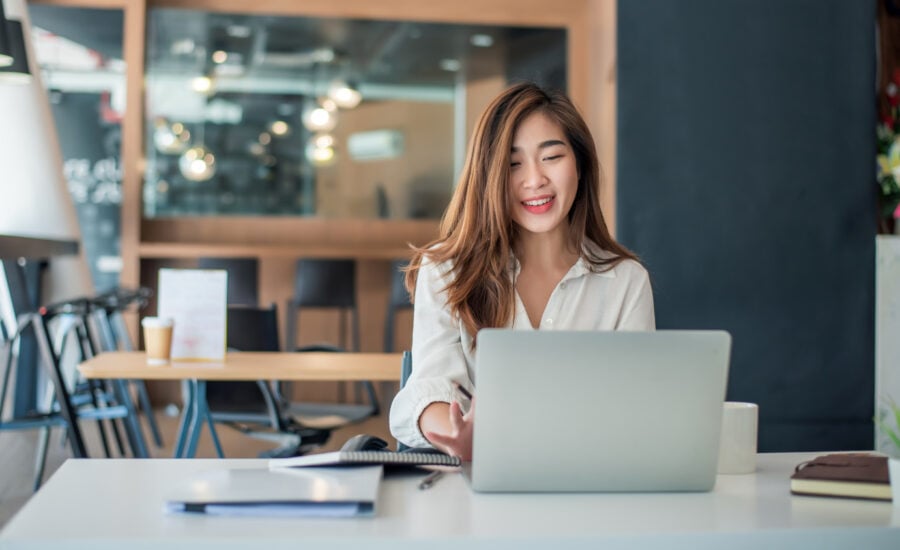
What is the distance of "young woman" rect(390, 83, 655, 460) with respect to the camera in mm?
1958

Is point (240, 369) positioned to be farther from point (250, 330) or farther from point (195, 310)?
point (250, 330)

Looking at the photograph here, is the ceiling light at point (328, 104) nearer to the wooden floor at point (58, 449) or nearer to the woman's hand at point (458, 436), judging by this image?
the wooden floor at point (58, 449)

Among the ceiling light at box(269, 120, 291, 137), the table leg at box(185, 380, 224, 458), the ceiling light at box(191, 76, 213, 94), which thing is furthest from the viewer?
the ceiling light at box(269, 120, 291, 137)

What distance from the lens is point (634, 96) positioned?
384 centimetres

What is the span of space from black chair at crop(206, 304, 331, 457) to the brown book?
8.16ft

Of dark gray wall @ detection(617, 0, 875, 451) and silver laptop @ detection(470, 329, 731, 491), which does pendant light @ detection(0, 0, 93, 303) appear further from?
silver laptop @ detection(470, 329, 731, 491)

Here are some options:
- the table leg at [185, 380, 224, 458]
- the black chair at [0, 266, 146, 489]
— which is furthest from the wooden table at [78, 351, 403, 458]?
the black chair at [0, 266, 146, 489]

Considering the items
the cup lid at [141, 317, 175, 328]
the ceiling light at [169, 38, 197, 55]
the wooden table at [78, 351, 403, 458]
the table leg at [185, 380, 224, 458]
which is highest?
the ceiling light at [169, 38, 197, 55]

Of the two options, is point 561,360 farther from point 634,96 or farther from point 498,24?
point 498,24

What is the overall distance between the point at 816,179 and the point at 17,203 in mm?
4013

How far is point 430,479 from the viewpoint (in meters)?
1.36

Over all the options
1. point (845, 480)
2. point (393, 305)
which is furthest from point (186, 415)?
point (393, 305)

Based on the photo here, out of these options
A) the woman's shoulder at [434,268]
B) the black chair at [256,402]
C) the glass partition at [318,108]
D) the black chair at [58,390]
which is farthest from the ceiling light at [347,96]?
the woman's shoulder at [434,268]

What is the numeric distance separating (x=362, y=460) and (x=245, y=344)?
2.76m
